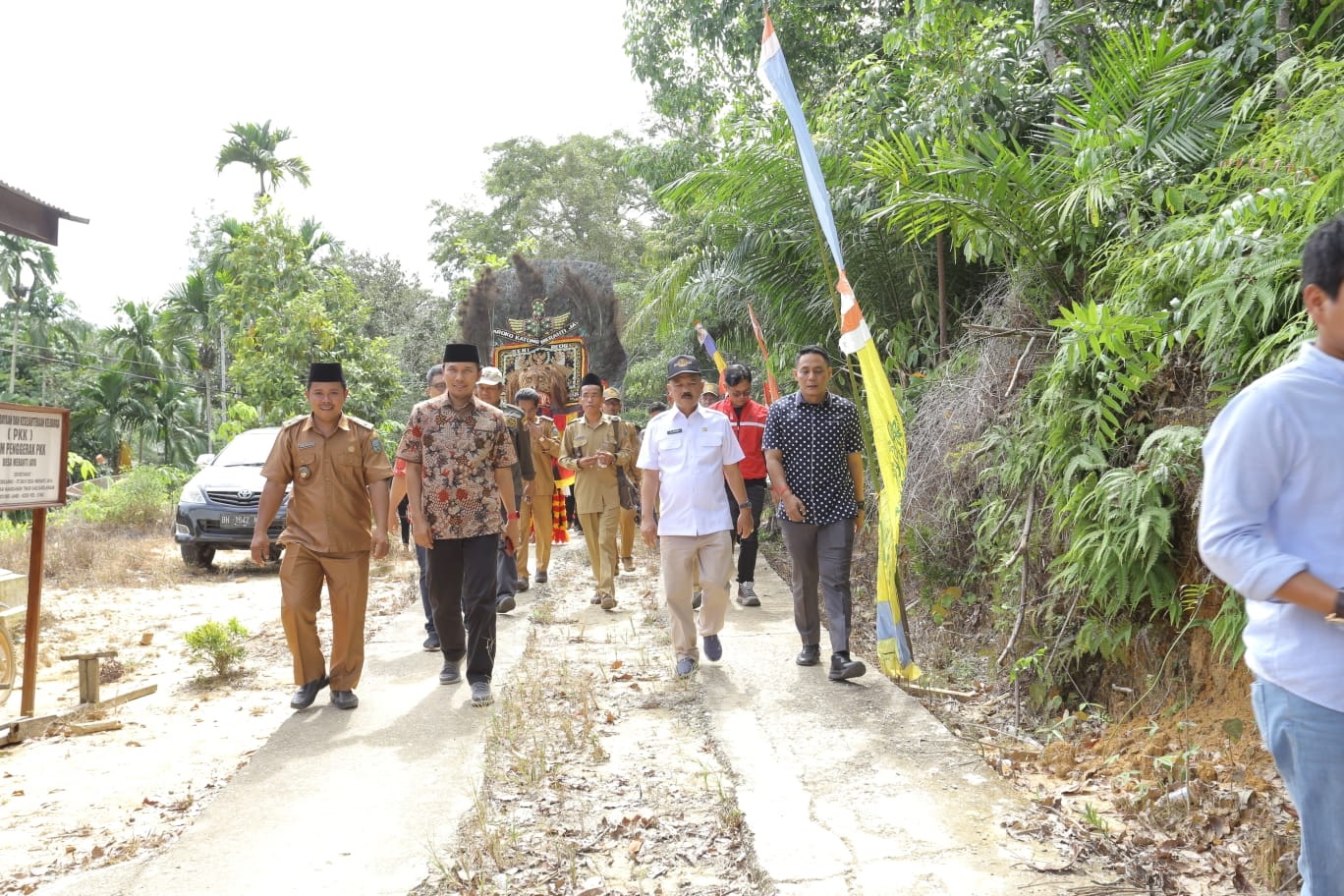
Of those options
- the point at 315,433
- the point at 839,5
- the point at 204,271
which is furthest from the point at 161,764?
the point at 204,271

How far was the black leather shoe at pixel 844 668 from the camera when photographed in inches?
235

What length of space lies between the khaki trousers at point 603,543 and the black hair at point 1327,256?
296 inches

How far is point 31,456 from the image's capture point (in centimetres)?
612

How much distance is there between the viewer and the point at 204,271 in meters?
27.0

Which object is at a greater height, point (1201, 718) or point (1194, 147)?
Answer: point (1194, 147)

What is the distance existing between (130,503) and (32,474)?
47.3 ft

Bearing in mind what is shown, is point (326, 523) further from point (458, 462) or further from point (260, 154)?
point (260, 154)

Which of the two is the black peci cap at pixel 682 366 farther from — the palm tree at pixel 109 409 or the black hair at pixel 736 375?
the palm tree at pixel 109 409

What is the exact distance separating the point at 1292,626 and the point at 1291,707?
15cm

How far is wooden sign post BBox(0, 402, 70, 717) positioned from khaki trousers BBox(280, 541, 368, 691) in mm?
1397

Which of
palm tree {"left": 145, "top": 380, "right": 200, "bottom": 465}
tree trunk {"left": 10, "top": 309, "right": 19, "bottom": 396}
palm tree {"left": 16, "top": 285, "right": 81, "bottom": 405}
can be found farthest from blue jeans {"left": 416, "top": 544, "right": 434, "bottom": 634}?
palm tree {"left": 16, "top": 285, "right": 81, "bottom": 405}

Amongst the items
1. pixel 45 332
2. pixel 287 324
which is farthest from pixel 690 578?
pixel 45 332

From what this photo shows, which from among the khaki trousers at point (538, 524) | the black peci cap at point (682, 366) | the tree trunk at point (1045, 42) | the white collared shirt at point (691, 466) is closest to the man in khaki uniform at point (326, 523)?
the white collared shirt at point (691, 466)

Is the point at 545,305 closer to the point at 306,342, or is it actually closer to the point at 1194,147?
the point at 306,342
